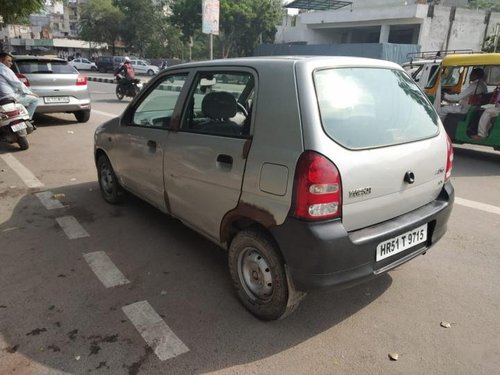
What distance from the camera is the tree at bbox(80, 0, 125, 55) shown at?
178 feet

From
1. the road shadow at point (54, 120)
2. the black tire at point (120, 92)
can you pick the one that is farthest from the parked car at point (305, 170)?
the black tire at point (120, 92)

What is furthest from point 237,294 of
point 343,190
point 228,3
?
point 228,3

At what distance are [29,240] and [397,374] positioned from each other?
3422 mm

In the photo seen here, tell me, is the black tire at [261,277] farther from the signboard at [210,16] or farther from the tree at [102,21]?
the tree at [102,21]

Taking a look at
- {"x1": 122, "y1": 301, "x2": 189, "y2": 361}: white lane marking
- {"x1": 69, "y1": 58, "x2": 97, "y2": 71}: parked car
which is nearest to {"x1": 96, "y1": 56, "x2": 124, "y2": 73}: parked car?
{"x1": 69, "y1": 58, "x2": 97, "y2": 71}: parked car

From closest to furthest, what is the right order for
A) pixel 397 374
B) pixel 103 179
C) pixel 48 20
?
pixel 397 374
pixel 103 179
pixel 48 20

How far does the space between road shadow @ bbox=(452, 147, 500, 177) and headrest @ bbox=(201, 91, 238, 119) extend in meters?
4.82

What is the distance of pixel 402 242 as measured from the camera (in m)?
2.78

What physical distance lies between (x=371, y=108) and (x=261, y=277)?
1318mm

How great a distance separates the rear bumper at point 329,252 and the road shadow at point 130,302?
0.14 meters

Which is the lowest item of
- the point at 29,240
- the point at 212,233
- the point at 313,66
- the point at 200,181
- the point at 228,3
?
the point at 29,240

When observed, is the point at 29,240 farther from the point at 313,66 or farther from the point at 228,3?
the point at 228,3

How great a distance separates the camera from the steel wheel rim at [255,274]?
279cm

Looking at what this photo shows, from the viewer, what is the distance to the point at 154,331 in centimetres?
274
